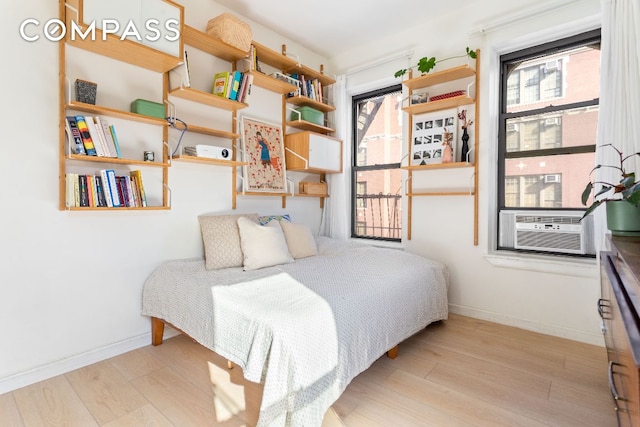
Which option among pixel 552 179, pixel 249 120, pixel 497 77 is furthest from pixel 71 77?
pixel 552 179

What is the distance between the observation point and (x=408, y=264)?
236cm

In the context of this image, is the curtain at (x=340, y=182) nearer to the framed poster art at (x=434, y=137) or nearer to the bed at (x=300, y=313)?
the framed poster art at (x=434, y=137)

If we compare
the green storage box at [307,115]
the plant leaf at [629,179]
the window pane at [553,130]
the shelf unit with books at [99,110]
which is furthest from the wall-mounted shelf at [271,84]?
the plant leaf at [629,179]

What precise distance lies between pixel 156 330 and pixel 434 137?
2831 millimetres

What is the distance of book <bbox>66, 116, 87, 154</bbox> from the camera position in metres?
1.85

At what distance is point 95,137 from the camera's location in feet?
6.24

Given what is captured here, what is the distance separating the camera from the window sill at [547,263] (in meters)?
2.25

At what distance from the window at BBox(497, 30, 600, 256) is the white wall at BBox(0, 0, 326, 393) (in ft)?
9.26

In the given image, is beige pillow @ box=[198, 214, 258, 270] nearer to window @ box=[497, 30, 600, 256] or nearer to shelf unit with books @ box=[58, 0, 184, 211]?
shelf unit with books @ box=[58, 0, 184, 211]

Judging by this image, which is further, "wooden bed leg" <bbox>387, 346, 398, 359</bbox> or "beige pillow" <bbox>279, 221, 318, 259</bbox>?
"beige pillow" <bbox>279, 221, 318, 259</bbox>

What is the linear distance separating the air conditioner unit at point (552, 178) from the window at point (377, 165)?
127 cm

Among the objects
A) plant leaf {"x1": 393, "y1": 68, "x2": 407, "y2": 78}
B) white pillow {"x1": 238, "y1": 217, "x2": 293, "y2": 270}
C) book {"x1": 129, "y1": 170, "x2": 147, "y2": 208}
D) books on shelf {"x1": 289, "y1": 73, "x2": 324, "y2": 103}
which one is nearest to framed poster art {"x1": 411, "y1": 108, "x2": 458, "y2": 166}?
plant leaf {"x1": 393, "y1": 68, "x2": 407, "y2": 78}

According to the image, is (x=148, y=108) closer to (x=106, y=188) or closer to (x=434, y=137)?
(x=106, y=188)

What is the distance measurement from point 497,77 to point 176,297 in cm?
303
